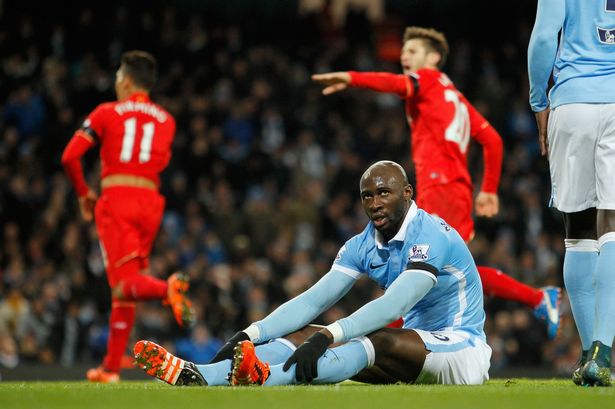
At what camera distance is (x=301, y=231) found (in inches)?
524

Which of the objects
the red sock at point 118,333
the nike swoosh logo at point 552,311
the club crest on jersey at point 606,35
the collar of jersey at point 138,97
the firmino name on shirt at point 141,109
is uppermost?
the club crest on jersey at point 606,35

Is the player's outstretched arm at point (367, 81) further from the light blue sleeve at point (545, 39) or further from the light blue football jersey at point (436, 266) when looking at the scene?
the light blue sleeve at point (545, 39)

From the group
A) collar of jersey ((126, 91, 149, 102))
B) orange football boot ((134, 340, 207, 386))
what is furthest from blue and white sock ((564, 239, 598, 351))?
collar of jersey ((126, 91, 149, 102))

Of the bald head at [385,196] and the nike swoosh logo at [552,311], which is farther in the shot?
the nike swoosh logo at [552,311]

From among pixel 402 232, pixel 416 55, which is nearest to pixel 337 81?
pixel 402 232

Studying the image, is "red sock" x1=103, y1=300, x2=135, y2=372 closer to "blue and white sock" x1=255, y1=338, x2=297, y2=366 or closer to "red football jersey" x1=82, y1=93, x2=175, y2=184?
"red football jersey" x1=82, y1=93, x2=175, y2=184

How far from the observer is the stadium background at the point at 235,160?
38.4 ft

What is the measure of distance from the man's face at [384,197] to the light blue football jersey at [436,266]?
0.07m

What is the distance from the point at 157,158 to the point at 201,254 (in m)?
4.78

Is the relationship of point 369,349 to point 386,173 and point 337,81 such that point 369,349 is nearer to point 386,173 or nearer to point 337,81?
point 386,173

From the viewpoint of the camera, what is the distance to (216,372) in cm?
482

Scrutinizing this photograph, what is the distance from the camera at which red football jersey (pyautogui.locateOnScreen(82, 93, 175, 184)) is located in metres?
7.85

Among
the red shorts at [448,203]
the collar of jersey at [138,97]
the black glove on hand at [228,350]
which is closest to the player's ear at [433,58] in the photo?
the red shorts at [448,203]

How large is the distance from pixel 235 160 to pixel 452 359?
9183 millimetres
